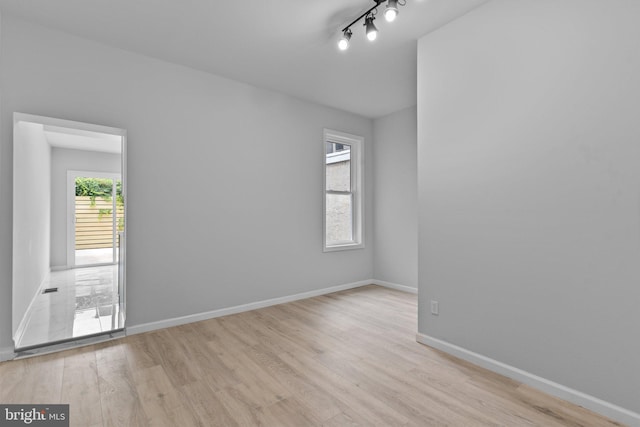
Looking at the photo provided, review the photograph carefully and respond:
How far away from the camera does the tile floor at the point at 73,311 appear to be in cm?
282

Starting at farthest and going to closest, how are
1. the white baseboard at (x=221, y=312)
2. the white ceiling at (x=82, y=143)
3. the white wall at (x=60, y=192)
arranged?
the white wall at (x=60, y=192) → the white ceiling at (x=82, y=143) → the white baseboard at (x=221, y=312)

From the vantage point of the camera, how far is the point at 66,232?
643 centimetres

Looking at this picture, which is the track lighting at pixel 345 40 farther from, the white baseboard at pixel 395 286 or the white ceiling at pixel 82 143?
the white ceiling at pixel 82 143

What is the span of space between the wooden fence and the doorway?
0.02 meters

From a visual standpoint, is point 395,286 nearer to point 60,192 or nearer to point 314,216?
point 314,216

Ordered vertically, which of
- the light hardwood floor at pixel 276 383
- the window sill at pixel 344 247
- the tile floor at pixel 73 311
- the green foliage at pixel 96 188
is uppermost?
the green foliage at pixel 96 188

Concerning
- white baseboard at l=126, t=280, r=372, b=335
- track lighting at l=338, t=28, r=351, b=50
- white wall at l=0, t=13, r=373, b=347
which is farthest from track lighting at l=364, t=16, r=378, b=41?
white baseboard at l=126, t=280, r=372, b=335

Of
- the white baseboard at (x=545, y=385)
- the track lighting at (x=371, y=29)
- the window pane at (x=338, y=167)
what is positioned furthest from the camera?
the window pane at (x=338, y=167)

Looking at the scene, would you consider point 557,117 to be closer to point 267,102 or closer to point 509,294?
point 509,294

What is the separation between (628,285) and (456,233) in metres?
1.04

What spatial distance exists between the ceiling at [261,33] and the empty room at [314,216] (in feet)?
0.07

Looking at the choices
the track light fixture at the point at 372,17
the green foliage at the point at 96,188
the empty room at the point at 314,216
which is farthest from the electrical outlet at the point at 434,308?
the green foliage at the point at 96,188

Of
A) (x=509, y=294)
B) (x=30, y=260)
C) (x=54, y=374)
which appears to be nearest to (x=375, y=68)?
(x=509, y=294)

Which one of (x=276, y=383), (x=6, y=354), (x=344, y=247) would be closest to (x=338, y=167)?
(x=344, y=247)
